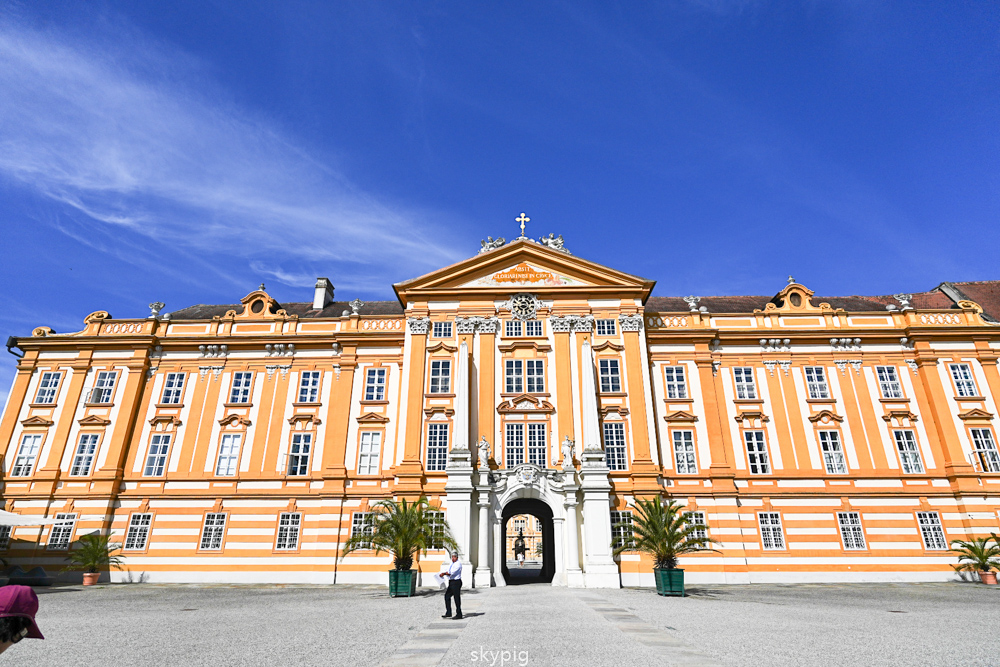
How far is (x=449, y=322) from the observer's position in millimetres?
36500

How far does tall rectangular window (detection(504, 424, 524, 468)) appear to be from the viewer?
32375 mm

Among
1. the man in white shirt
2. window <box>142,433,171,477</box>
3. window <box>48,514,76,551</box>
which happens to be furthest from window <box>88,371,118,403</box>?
the man in white shirt

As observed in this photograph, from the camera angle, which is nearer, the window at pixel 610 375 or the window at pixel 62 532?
the window at pixel 62 532

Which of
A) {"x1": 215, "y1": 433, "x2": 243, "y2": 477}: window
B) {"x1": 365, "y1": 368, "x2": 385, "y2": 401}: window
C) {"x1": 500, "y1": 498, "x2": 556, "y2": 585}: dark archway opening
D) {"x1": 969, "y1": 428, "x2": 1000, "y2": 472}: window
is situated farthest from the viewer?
{"x1": 365, "y1": 368, "x2": 385, "y2": 401}: window

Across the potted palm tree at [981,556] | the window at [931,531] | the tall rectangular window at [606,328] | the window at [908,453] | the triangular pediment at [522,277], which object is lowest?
the potted palm tree at [981,556]

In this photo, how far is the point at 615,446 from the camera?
33125 mm

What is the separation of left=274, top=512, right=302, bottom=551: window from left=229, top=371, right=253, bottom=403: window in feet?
25.7

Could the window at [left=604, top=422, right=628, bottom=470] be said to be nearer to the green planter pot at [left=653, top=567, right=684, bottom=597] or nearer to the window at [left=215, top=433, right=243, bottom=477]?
the green planter pot at [left=653, top=567, right=684, bottom=597]

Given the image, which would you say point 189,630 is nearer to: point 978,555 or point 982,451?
point 978,555

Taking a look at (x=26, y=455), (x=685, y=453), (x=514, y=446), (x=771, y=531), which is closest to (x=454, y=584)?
(x=514, y=446)

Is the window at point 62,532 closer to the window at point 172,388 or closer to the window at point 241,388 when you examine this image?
the window at point 172,388

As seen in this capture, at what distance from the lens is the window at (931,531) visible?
32125 mm

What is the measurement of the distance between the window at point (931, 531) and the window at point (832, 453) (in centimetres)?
455

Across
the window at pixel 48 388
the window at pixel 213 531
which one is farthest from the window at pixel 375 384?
the window at pixel 48 388
